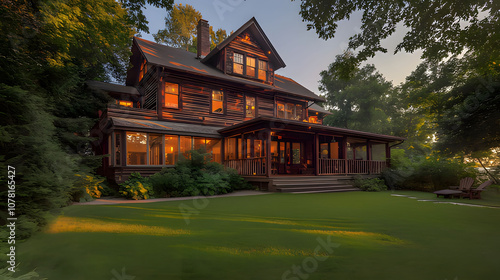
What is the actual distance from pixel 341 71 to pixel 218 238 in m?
7.17

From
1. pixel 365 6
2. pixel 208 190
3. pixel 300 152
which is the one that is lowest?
pixel 208 190

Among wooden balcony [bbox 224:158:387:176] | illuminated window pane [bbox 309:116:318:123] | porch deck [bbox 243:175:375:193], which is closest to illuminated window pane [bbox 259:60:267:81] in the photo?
illuminated window pane [bbox 309:116:318:123]

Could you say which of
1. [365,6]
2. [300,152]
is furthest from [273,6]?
[300,152]

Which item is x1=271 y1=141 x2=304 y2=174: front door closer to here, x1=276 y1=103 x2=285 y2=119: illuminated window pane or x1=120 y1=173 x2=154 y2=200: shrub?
x1=276 y1=103 x2=285 y2=119: illuminated window pane

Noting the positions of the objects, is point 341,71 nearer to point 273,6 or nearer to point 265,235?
point 273,6

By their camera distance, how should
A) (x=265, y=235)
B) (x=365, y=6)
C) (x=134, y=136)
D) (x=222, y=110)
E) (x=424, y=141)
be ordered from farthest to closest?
1. (x=424, y=141)
2. (x=222, y=110)
3. (x=134, y=136)
4. (x=365, y=6)
5. (x=265, y=235)

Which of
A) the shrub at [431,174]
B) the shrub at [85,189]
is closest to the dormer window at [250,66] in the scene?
the shrub at [431,174]

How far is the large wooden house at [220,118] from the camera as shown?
11.9 metres

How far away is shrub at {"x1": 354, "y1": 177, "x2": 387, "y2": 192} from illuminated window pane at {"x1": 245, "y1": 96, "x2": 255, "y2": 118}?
8.19 meters

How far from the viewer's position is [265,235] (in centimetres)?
353

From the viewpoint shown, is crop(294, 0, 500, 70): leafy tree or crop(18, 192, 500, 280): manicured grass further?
crop(294, 0, 500, 70): leafy tree

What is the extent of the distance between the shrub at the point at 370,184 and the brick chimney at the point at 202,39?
14.4 m

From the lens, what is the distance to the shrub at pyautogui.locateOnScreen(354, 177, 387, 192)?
12.2 meters

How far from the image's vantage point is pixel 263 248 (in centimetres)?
294
